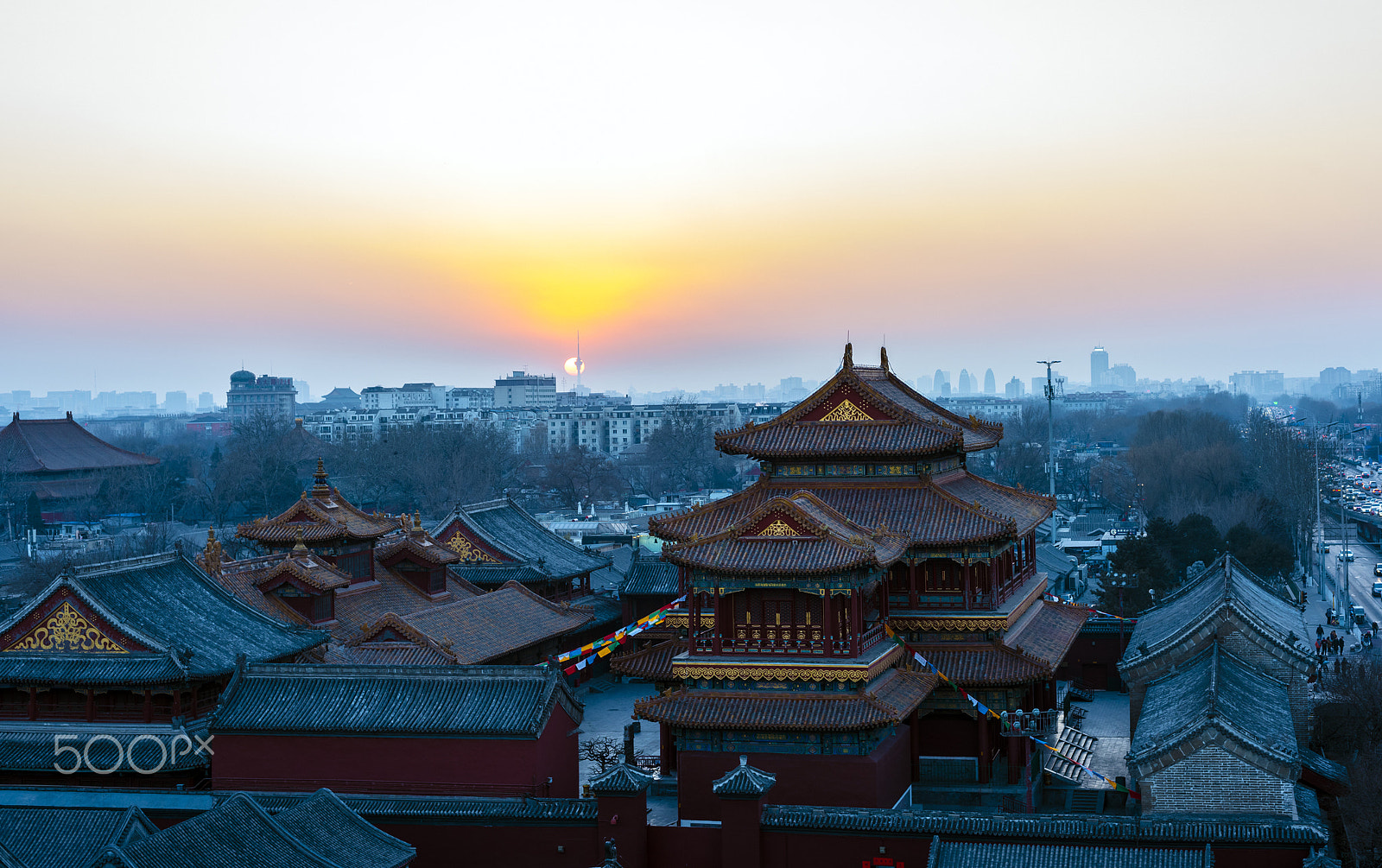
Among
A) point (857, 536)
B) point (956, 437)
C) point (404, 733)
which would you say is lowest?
point (404, 733)

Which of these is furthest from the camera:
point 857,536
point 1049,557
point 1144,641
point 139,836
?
point 1049,557

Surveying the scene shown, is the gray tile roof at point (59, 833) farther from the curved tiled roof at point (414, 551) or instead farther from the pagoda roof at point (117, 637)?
the curved tiled roof at point (414, 551)

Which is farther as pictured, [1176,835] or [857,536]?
[857,536]

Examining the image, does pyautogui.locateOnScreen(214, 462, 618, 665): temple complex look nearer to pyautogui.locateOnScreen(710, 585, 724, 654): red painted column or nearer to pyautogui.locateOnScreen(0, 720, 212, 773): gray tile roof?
pyautogui.locateOnScreen(0, 720, 212, 773): gray tile roof

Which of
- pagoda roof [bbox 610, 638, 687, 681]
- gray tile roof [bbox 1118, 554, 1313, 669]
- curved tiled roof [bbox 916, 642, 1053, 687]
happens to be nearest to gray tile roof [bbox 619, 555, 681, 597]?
gray tile roof [bbox 1118, 554, 1313, 669]

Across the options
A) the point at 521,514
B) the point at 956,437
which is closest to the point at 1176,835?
the point at 956,437

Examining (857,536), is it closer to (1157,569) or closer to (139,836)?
(139,836)
